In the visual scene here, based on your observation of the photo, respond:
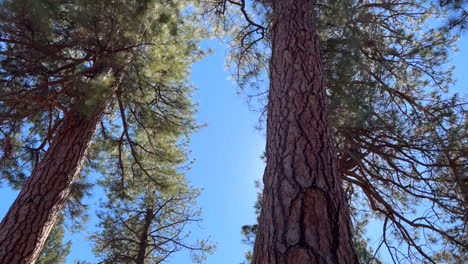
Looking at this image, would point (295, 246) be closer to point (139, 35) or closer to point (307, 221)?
point (307, 221)

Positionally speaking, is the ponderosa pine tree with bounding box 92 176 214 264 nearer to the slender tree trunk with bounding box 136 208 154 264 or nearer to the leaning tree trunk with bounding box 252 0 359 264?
the slender tree trunk with bounding box 136 208 154 264

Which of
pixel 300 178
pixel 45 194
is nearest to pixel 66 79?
pixel 45 194

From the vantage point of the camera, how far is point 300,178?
1.94 metres

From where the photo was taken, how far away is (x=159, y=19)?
455cm

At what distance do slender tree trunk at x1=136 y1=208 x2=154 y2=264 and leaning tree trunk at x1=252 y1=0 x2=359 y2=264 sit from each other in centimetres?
530

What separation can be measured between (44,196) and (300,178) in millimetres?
2964

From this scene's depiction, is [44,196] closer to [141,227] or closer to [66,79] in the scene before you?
[66,79]

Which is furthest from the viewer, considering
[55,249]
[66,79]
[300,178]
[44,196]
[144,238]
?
[55,249]

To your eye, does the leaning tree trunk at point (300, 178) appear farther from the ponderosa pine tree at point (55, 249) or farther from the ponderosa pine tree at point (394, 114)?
the ponderosa pine tree at point (55, 249)

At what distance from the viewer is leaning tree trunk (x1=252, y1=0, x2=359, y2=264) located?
1.62 meters

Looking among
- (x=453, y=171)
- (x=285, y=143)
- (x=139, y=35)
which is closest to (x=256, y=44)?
(x=139, y=35)

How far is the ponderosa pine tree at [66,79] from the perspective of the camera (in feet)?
12.2

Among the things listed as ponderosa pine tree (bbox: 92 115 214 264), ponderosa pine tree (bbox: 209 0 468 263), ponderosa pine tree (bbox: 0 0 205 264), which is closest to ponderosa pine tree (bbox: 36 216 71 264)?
ponderosa pine tree (bbox: 92 115 214 264)

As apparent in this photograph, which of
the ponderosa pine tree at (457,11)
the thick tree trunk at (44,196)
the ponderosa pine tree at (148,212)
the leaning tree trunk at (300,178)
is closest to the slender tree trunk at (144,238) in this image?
the ponderosa pine tree at (148,212)
